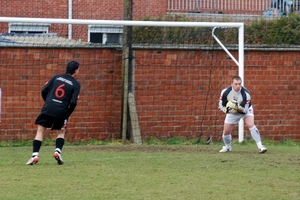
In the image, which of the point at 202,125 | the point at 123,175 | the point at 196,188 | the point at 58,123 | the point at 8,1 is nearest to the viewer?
the point at 196,188

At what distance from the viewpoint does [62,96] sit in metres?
12.1

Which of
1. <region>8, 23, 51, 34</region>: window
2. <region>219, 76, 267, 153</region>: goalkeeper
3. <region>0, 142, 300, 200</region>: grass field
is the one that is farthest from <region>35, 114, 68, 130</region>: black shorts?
<region>8, 23, 51, 34</region>: window

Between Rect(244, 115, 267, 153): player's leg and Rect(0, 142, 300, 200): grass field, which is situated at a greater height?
Rect(244, 115, 267, 153): player's leg

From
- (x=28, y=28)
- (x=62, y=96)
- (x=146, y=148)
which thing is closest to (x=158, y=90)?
(x=146, y=148)

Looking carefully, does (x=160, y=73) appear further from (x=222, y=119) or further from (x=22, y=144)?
(x=22, y=144)

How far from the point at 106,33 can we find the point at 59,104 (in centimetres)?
912

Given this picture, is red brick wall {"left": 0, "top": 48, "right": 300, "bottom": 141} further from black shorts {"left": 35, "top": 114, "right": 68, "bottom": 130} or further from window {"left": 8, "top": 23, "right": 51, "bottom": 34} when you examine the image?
black shorts {"left": 35, "top": 114, "right": 68, "bottom": 130}

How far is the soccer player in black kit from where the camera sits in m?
12.0

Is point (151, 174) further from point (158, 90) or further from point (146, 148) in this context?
point (158, 90)

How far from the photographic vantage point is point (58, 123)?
12.1 m

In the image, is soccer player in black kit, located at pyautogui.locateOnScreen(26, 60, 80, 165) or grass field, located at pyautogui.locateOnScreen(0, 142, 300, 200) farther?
soccer player in black kit, located at pyautogui.locateOnScreen(26, 60, 80, 165)

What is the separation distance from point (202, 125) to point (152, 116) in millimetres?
1271

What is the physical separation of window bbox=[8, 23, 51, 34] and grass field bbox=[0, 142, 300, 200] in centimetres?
504

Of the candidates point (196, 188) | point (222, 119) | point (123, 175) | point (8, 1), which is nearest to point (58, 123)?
point (123, 175)
